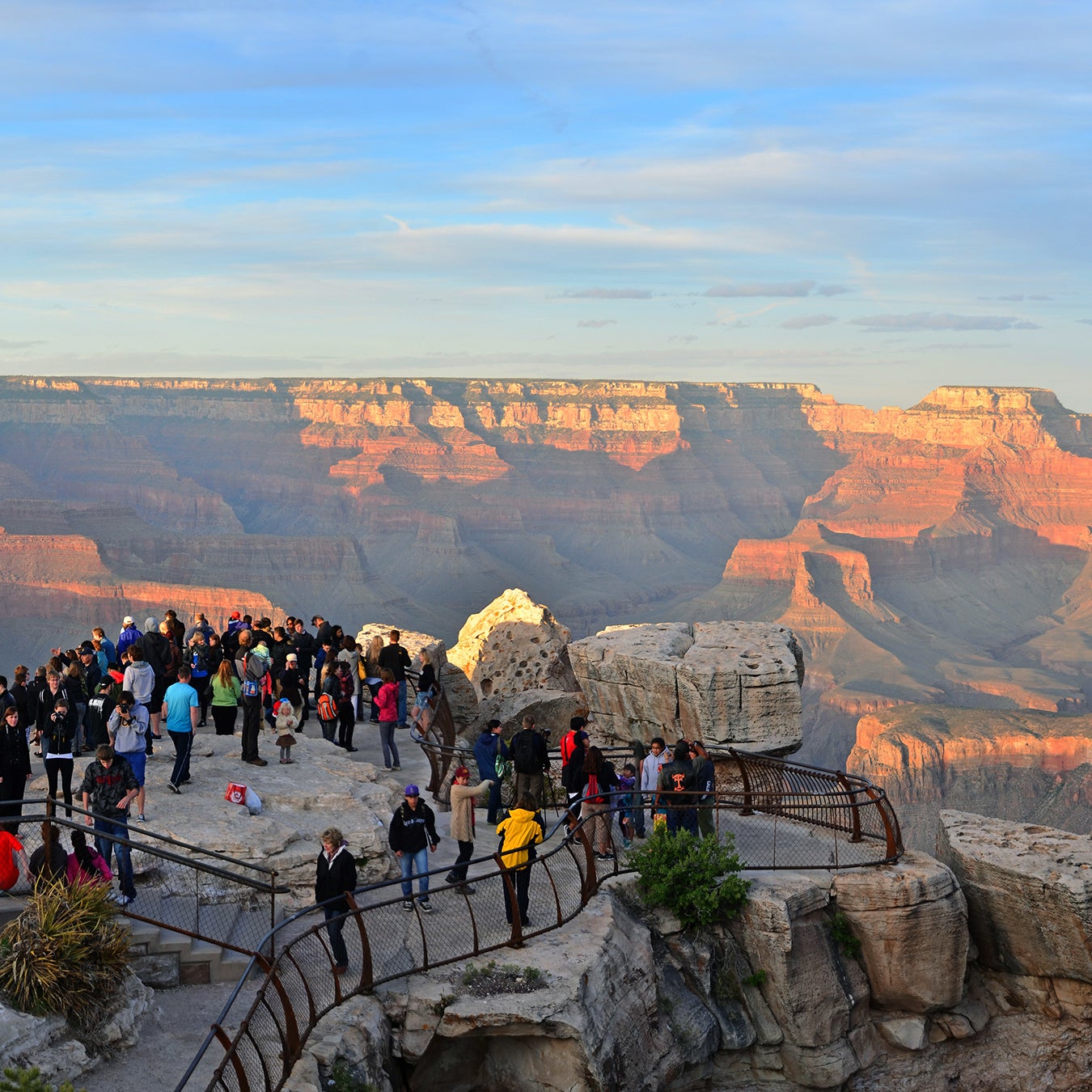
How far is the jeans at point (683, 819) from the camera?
16.2m

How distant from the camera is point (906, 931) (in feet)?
52.8

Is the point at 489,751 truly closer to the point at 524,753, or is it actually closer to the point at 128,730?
the point at 524,753

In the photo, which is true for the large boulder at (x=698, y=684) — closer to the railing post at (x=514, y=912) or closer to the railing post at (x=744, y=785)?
the railing post at (x=744, y=785)

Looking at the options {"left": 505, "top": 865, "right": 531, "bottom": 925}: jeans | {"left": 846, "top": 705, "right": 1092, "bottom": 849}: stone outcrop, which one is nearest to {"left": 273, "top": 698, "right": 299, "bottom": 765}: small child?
{"left": 505, "top": 865, "right": 531, "bottom": 925}: jeans

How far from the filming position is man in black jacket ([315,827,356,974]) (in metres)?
12.3

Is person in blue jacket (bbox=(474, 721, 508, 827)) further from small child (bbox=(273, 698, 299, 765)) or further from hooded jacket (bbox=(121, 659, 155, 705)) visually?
hooded jacket (bbox=(121, 659, 155, 705))

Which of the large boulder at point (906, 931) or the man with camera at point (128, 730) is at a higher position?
the man with camera at point (128, 730)

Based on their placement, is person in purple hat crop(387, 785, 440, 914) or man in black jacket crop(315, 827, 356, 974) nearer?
man in black jacket crop(315, 827, 356, 974)

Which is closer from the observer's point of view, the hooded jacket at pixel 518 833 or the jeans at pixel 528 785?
the hooded jacket at pixel 518 833

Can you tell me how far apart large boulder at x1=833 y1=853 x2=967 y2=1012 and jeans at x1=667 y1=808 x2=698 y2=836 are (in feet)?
6.25

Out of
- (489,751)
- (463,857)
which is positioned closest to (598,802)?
(489,751)

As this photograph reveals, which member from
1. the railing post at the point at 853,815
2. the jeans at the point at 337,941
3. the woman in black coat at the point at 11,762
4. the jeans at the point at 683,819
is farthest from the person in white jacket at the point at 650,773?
the woman in black coat at the point at 11,762

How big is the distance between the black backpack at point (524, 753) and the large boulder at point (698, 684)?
5255 mm

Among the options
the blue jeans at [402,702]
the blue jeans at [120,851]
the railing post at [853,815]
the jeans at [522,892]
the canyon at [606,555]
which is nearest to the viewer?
the blue jeans at [120,851]
